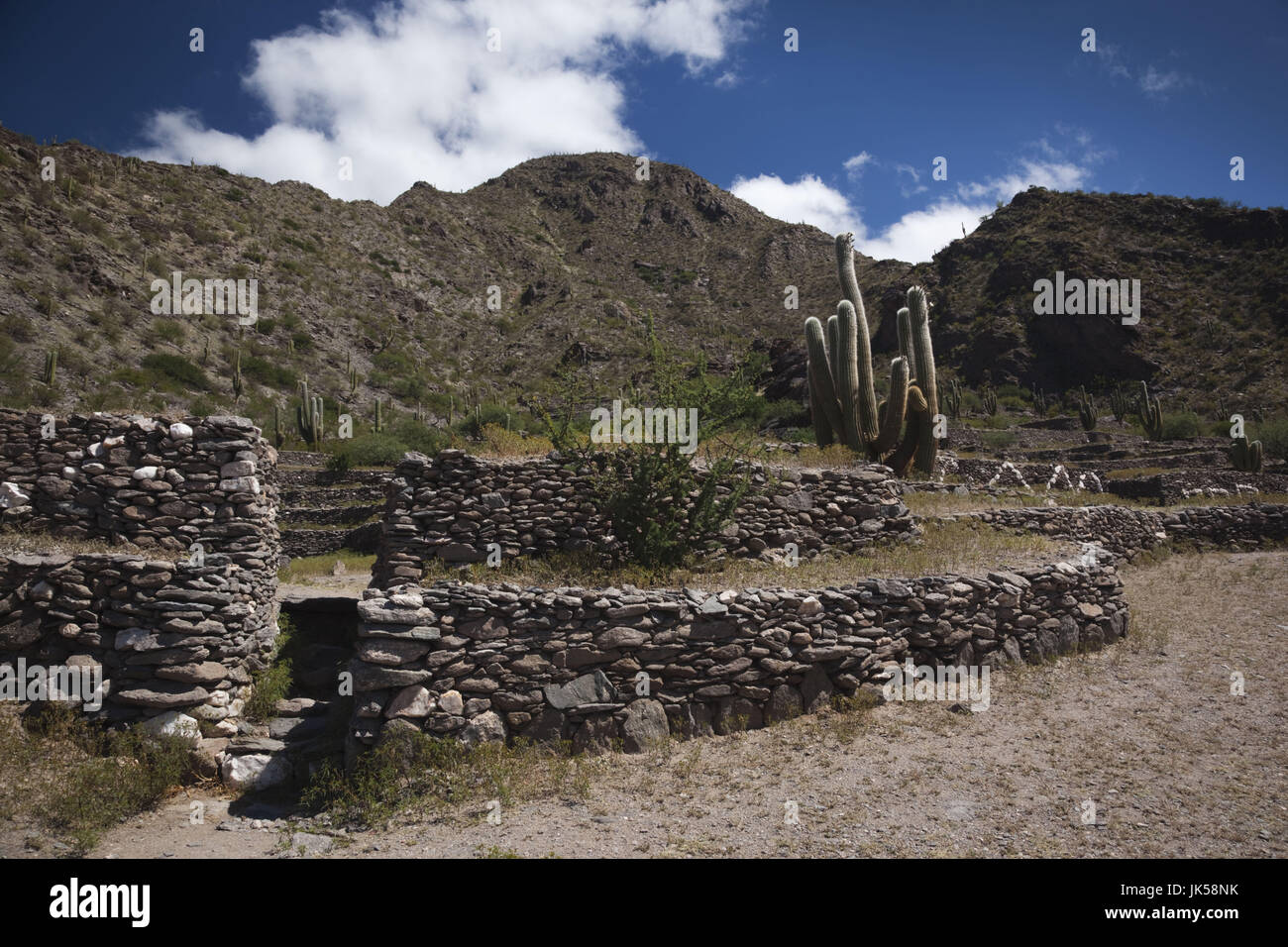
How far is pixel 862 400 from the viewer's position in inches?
690

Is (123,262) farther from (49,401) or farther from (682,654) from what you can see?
(682,654)

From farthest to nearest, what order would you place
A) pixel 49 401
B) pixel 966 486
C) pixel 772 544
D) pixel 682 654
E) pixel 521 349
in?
pixel 521 349, pixel 49 401, pixel 966 486, pixel 772 544, pixel 682 654

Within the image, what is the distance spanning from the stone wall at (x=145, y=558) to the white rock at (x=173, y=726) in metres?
0.11

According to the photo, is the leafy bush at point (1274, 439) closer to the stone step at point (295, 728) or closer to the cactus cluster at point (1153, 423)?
the cactus cluster at point (1153, 423)

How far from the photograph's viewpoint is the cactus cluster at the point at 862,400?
17.1m

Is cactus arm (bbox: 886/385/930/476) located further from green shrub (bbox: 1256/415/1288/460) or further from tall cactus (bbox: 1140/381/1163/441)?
tall cactus (bbox: 1140/381/1163/441)

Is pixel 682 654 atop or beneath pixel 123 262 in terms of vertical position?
beneath

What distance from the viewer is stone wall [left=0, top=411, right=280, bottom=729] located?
6.84 metres

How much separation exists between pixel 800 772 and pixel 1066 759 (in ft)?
7.97

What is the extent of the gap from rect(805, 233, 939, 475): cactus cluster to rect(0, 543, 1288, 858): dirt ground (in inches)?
382

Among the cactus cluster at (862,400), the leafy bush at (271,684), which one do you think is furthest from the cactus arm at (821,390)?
the leafy bush at (271,684)

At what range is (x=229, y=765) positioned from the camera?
6.42 meters

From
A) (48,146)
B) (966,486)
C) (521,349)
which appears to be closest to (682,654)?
(966,486)
